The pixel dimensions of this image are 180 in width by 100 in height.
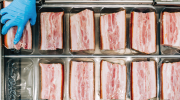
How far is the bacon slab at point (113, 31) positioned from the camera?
1.74 m

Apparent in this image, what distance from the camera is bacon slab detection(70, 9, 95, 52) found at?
68.7 inches

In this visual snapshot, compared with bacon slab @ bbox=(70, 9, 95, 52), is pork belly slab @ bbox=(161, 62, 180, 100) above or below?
below

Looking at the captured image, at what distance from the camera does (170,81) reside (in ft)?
5.81

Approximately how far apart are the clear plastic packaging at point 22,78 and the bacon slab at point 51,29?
415 mm

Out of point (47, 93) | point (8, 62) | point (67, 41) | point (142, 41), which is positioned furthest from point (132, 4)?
point (8, 62)

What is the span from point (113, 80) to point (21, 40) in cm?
128

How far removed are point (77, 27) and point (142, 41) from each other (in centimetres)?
86

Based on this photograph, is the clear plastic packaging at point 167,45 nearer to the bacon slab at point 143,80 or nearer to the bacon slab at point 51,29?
the bacon slab at point 143,80

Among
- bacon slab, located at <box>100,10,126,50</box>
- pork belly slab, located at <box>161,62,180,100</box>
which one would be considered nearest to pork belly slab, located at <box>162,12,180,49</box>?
pork belly slab, located at <box>161,62,180,100</box>

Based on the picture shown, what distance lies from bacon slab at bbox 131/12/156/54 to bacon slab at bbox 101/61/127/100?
343 mm

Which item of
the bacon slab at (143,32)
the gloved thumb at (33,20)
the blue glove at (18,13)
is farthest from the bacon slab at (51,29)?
the bacon slab at (143,32)

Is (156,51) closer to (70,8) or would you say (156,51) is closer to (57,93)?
(70,8)

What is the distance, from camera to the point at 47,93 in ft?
5.79

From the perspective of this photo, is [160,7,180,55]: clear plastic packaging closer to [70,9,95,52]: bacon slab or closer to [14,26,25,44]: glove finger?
[70,9,95,52]: bacon slab
